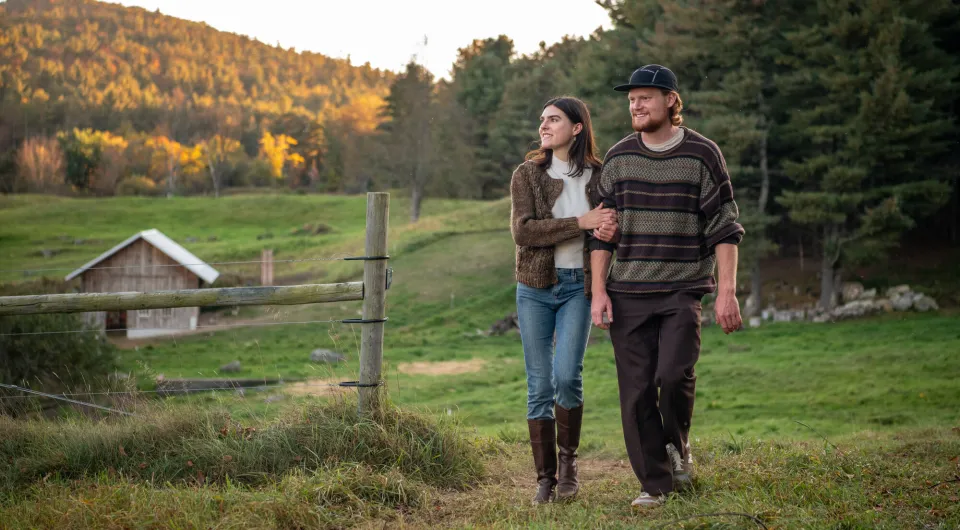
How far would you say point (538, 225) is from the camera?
4.82 m

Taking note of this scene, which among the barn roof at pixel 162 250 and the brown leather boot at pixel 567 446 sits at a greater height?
the brown leather boot at pixel 567 446

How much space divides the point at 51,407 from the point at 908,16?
2210cm

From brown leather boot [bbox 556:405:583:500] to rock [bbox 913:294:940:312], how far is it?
20.7 m

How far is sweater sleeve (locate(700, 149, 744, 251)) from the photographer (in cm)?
452

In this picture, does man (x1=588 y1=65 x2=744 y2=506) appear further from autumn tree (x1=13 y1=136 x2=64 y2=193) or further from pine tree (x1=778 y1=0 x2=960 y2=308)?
autumn tree (x1=13 y1=136 x2=64 y2=193)

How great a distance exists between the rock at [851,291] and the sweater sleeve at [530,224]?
72.3 feet

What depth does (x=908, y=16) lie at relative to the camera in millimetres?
23266

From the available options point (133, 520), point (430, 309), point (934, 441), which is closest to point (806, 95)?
point (430, 309)

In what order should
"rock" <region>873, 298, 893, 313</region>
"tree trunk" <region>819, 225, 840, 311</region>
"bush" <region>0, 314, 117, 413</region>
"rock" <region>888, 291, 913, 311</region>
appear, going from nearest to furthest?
1. "bush" <region>0, 314, 117, 413</region>
2. "rock" <region>888, 291, 913, 311</region>
3. "rock" <region>873, 298, 893, 313</region>
4. "tree trunk" <region>819, 225, 840, 311</region>

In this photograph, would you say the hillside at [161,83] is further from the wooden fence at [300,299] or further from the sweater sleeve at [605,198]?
the sweater sleeve at [605,198]

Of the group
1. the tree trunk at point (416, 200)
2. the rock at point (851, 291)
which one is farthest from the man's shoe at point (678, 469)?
the tree trunk at point (416, 200)

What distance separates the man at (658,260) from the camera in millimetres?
4523

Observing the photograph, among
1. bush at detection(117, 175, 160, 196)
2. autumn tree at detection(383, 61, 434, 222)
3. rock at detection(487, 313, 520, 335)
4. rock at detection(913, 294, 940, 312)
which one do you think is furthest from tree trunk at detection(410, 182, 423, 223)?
rock at detection(913, 294, 940, 312)

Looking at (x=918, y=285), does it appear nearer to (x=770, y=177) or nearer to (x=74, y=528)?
(x=770, y=177)
